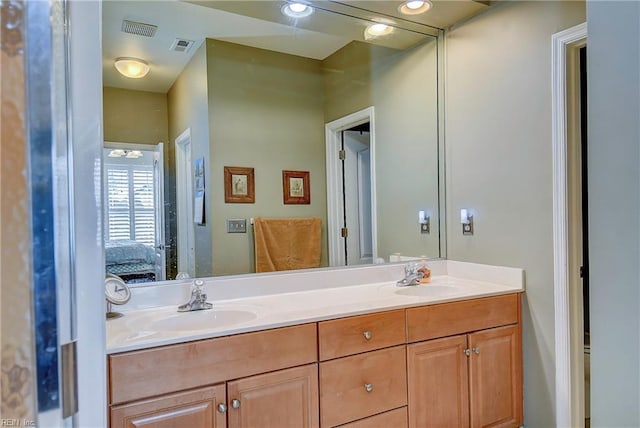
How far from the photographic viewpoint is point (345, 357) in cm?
161

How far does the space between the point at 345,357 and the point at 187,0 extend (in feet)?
5.99

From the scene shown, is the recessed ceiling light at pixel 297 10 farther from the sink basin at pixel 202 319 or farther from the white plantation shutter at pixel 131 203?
the sink basin at pixel 202 319

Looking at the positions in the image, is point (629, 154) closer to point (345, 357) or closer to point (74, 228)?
point (74, 228)

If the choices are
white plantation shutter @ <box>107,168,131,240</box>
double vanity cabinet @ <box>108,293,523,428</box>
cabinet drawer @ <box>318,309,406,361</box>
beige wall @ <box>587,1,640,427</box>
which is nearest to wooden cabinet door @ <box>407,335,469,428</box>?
double vanity cabinet @ <box>108,293,523,428</box>

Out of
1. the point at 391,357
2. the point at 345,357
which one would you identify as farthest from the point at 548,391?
the point at 345,357

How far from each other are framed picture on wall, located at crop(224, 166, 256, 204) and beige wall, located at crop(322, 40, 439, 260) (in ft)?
2.77

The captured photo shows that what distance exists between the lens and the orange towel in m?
2.14

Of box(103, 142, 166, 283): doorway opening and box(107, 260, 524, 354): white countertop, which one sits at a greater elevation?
box(103, 142, 166, 283): doorway opening

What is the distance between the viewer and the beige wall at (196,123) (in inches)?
78.0

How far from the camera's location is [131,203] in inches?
73.3

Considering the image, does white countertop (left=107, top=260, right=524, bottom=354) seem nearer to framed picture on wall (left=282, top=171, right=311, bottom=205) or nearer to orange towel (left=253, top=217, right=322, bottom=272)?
orange towel (left=253, top=217, right=322, bottom=272)

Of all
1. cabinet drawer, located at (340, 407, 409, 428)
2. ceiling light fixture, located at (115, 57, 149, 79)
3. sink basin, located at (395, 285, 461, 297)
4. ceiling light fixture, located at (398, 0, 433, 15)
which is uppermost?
ceiling light fixture, located at (398, 0, 433, 15)

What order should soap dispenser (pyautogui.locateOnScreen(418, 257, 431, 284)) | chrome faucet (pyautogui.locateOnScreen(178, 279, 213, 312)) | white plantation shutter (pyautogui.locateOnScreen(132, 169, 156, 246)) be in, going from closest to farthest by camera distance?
chrome faucet (pyautogui.locateOnScreen(178, 279, 213, 312)), white plantation shutter (pyautogui.locateOnScreen(132, 169, 156, 246)), soap dispenser (pyautogui.locateOnScreen(418, 257, 431, 284))

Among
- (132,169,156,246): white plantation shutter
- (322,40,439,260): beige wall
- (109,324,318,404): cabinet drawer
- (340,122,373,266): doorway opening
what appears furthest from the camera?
(322,40,439,260): beige wall
